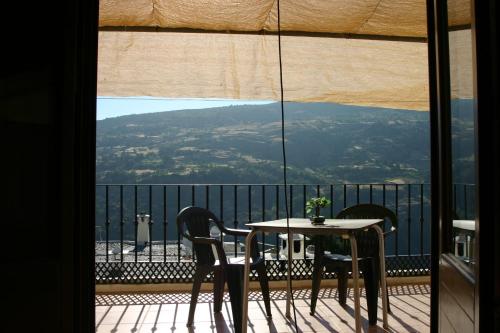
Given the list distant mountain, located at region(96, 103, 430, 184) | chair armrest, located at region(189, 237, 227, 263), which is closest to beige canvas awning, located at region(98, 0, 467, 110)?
chair armrest, located at region(189, 237, 227, 263)

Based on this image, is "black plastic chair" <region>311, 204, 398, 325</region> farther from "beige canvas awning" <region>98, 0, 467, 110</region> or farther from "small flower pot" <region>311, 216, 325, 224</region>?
"beige canvas awning" <region>98, 0, 467, 110</region>

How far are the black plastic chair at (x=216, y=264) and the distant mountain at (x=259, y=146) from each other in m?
17.1

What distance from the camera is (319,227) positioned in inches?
126

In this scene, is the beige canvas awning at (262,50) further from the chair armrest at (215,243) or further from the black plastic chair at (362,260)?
the chair armrest at (215,243)

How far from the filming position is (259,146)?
72.1 feet

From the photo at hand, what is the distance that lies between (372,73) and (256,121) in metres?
19.0

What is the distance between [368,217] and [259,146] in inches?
699

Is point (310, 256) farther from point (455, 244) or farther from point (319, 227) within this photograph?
point (455, 244)

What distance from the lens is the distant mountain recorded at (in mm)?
21312
